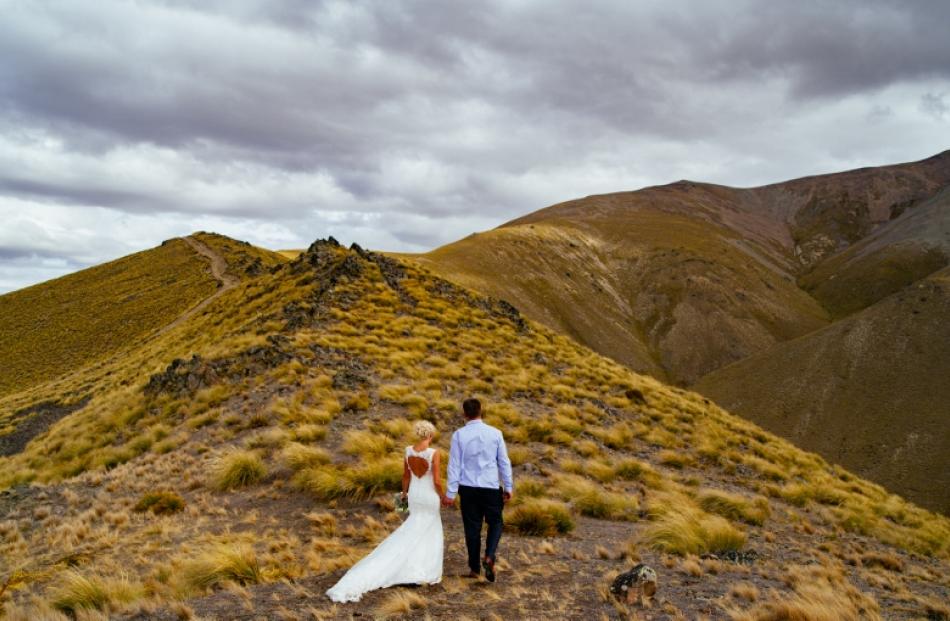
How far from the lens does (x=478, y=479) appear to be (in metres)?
7.37

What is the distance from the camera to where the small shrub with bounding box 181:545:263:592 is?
714 cm

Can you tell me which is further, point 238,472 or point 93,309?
point 93,309

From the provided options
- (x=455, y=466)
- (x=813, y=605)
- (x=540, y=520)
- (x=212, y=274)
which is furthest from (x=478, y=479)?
(x=212, y=274)

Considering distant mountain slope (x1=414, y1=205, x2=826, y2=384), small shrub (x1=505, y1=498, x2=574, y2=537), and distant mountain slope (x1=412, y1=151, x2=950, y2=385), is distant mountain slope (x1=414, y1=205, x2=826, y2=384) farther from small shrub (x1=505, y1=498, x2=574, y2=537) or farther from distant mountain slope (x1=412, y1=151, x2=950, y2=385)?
small shrub (x1=505, y1=498, x2=574, y2=537)

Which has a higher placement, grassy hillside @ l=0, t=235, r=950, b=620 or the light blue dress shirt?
the light blue dress shirt

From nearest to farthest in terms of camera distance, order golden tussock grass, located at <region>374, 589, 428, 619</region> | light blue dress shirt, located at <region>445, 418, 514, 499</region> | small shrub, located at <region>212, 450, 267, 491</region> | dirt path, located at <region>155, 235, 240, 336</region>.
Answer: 1. golden tussock grass, located at <region>374, 589, 428, 619</region>
2. light blue dress shirt, located at <region>445, 418, 514, 499</region>
3. small shrub, located at <region>212, 450, 267, 491</region>
4. dirt path, located at <region>155, 235, 240, 336</region>

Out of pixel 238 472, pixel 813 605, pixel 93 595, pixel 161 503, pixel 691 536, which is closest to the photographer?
pixel 813 605

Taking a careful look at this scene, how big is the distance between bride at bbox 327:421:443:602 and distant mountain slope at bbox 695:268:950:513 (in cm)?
7192

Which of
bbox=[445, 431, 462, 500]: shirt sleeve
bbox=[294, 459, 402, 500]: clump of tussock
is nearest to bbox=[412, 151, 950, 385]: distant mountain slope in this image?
bbox=[294, 459, 402, 500]: clump of tussock

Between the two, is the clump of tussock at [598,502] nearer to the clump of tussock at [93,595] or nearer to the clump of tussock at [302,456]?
the clump of tussock at [302,456]

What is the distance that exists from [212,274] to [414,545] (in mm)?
69047

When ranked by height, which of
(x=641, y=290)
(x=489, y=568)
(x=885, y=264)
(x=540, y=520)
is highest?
(x=885, y=264)

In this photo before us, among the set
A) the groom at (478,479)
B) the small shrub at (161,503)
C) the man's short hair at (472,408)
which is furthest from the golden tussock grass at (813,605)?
the small shrub at (161,503)

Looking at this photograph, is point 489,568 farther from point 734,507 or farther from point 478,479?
point 734,507
